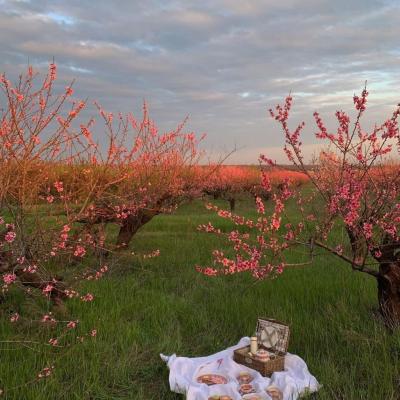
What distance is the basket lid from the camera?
14.7 ft

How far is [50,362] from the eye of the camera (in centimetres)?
437

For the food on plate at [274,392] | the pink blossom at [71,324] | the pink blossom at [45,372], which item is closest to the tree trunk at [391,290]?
the food on plate at [274,392]

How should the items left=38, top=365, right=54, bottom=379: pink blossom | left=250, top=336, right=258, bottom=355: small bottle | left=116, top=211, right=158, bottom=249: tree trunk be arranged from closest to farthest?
left=38, top=365, right=54, bottom=379: pink blossom
left=250, top=336, right=258, bottom=355: small bottle
left=116, top=211, right=158, bottom=249: tree trunk

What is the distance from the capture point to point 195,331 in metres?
5.51

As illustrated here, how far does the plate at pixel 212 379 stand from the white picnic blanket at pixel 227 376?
0.04 m

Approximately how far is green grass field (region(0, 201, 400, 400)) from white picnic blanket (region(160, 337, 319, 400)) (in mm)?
136

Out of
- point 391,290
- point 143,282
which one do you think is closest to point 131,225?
point 143,282

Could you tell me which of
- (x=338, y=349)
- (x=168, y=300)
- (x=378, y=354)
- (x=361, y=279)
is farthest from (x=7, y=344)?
(x=361, y=279)

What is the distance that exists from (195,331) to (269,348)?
117 cm

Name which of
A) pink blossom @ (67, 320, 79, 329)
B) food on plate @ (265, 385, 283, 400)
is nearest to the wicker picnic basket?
food on plate @ (265, 385, 283, 400)

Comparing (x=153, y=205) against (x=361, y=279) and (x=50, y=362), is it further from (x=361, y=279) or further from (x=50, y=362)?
(x=50, y=362)

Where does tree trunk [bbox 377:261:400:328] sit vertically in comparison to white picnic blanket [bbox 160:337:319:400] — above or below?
above

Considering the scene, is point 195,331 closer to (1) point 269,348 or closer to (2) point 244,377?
(1) point 269,348

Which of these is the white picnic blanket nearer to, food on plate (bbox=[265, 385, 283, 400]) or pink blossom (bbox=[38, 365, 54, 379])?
food on plate (bbox=[265, 385, 283, 400])
